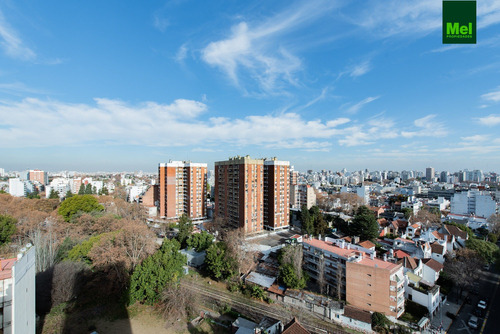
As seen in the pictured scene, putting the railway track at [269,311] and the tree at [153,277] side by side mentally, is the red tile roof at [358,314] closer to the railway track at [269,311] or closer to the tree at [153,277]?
the railway track at [269,311]

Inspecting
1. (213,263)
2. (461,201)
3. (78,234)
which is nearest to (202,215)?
(78,234)

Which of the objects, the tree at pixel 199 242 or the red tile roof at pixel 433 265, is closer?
the red tile roof at pixel 433 265

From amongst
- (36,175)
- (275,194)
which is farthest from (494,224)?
(36,175)

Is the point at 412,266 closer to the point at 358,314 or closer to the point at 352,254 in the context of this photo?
the point at 352,254

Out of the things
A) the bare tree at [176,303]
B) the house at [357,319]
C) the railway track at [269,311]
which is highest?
the bare tree at [176,303]

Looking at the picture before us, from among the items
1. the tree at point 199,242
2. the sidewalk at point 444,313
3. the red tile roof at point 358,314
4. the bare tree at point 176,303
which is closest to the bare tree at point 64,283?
the bare tree at point 176,303

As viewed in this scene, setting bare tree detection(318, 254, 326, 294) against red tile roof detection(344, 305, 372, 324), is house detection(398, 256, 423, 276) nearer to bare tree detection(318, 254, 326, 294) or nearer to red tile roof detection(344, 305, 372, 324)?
red tile roof detection(344, 305, 372, 324)
